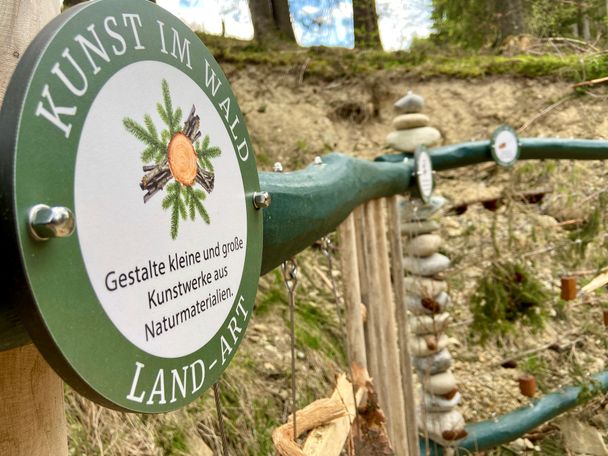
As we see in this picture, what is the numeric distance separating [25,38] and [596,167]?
20.0 feet

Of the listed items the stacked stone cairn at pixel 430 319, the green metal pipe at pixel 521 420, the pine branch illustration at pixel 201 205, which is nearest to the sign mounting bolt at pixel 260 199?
the pine branch illustration at pixel 201 205

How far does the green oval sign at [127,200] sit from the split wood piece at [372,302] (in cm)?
123

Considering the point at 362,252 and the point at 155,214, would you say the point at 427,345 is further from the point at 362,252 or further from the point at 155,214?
the point at 155,214

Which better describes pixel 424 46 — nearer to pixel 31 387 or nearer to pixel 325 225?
pixel 325 225

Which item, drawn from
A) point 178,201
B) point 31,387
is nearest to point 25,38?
point 178,201

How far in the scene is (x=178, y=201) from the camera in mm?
680

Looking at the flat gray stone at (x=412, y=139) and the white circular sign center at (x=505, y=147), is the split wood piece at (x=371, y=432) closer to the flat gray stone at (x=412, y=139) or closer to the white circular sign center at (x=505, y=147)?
the flat gray stone at (x=412, y=139)

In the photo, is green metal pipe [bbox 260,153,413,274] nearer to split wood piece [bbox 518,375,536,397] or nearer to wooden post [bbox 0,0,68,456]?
wooden post [bbox 0,0,68,456]

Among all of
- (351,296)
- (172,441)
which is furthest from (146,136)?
(172,441)

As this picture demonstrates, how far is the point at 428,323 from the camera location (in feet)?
9.66

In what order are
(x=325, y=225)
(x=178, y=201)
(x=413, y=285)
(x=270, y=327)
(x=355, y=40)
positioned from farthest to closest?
(x=355, y=40)
(x=270, y=327)
(x=413, y=285)
(x=325, y=225)
(x=178, y=201)

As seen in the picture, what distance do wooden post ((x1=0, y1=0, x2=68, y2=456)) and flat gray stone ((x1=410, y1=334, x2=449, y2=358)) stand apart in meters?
2.40

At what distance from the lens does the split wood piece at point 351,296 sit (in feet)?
5.84

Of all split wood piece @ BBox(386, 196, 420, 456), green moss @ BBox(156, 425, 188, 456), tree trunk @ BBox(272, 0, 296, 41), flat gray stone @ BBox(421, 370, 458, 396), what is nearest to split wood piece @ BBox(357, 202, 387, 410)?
split wood piece @ BBox(386, 196, 420, 456)
